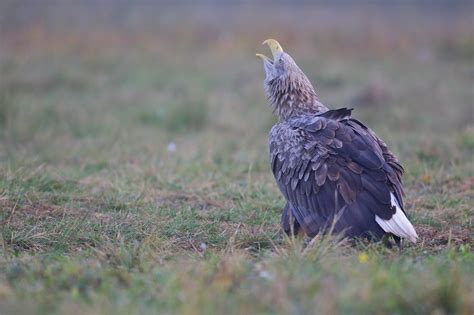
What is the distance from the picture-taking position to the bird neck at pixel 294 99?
256 inches

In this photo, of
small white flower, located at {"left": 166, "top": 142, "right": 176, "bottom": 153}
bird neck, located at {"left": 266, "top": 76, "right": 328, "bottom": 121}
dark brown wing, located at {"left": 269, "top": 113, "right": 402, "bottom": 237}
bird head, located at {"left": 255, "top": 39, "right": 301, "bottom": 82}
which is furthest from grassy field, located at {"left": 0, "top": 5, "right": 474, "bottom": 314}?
bird head, located at {"left": 255, "top": 39, "right": 301, "bottom": 82}

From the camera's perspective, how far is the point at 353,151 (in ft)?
17.8

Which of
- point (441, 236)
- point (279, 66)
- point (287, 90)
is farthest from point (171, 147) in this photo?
point (441, 236)

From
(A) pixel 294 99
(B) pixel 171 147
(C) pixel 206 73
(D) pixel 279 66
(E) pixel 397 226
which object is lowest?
(B) pixel 171 147

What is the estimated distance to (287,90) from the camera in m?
6.57

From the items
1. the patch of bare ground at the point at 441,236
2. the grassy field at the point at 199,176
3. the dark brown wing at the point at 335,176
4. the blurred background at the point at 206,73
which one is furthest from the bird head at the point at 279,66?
the patch of bare ground at the point at 441,236

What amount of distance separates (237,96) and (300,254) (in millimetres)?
7838

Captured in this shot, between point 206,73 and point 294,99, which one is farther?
point 206,73

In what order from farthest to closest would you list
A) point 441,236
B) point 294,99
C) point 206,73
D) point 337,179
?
point 206,73
point 294,99
point 441,236
point 337,179

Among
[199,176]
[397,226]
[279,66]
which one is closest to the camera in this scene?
[397,226]

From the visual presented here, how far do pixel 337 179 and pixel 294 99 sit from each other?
4.57 ft

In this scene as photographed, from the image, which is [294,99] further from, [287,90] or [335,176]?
[335,176]

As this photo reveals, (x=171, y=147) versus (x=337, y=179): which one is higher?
(x=337, y=179)

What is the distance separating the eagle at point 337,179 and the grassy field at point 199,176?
0.21 metres
